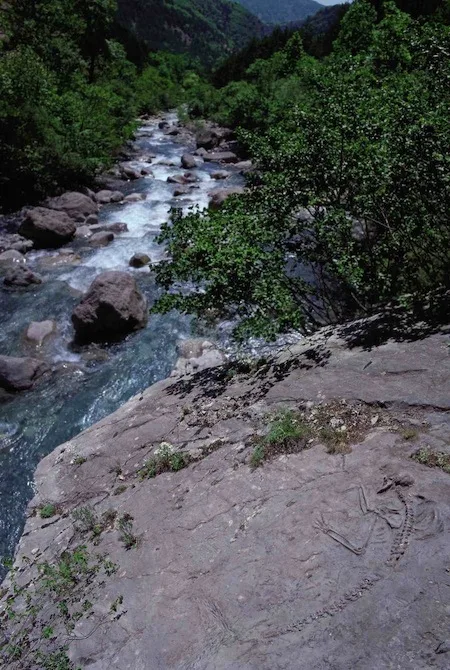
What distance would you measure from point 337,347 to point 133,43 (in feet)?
242

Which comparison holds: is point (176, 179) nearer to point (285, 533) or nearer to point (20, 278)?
point (20, 278)

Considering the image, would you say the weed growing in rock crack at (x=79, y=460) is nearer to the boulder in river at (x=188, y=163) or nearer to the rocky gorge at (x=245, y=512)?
the rocky gorge at (x=245, y=512)

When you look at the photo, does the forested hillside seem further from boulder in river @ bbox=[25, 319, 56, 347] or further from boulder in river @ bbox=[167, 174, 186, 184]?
boulder in river @ bbox=[25, 319, 56, 347]

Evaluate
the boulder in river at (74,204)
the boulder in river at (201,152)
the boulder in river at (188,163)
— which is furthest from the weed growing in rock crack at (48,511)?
the boulder in river at (201,152)

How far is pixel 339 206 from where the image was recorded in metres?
7.41

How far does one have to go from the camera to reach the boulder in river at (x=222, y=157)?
28000 millimetres

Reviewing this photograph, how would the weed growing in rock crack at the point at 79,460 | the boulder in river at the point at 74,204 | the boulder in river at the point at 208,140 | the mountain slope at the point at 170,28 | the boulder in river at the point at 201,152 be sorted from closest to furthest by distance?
1. the weed growing in rock crack at the point at 79,460
2. the boulder in river at the point at 74,204
3. the boulder in river at the point at 201,152
4. the boulder in river at the point at 208,140
5. the mountain slope at the point at 170,28

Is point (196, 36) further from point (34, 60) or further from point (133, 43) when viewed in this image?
point (34, 60)

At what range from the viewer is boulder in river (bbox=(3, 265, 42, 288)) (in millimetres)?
13336

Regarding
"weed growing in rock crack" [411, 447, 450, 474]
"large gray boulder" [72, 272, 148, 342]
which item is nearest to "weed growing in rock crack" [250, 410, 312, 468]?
"weed growing in rock crack" [411, 447, 450, 474]

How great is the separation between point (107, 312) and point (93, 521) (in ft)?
20.8

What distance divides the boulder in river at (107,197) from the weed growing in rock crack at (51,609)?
57.3ft

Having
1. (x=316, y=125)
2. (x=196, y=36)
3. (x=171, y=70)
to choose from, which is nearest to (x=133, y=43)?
(x=171, y=70)

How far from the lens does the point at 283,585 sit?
145 inches
